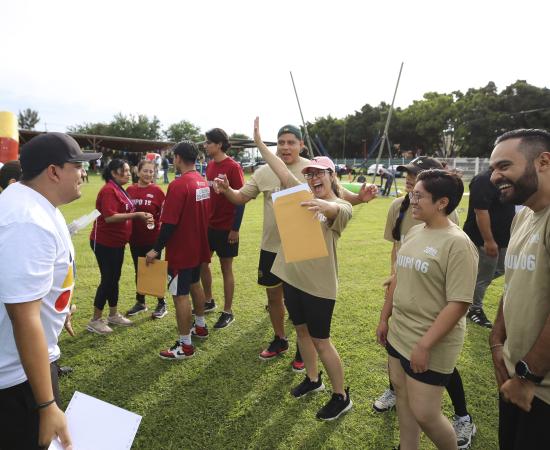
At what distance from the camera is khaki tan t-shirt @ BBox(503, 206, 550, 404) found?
163cm

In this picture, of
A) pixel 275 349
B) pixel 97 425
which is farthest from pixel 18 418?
pixel 275 349

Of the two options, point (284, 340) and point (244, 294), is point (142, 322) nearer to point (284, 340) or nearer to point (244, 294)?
point (244, 294)

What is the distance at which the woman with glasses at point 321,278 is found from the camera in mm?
2764

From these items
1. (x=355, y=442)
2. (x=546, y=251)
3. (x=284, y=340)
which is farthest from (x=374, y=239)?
(x=546, y=251)

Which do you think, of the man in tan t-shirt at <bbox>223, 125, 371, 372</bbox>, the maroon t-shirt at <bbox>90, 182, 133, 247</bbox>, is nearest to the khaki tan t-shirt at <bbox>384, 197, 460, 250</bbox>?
the man in tan t-shirt at <bbox>223, 125, 371, 372</bbox>

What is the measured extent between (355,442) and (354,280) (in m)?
3.76

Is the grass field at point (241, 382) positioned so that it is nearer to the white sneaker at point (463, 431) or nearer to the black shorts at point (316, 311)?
the white sneaker at point (463, 431)

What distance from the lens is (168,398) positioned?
10.7ft

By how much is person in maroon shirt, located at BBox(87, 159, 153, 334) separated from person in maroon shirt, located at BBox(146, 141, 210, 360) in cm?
73

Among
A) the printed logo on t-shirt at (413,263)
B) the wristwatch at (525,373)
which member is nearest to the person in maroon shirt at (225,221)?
the printed logo on t-shirt at (413,263)

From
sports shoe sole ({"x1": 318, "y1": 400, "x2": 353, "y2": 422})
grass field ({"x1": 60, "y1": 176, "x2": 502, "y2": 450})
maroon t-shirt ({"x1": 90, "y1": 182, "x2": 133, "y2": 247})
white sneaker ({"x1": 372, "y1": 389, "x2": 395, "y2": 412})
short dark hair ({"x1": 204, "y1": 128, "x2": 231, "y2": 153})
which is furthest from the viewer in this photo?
short dark hair ({"x1": 204, "y1": 128, "x2": 231, "y2": 153})

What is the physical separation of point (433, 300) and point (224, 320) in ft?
10.3

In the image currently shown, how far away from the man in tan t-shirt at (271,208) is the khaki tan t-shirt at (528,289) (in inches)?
85.9

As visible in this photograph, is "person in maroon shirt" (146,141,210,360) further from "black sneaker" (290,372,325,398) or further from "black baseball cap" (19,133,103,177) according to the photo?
"black baseball cap" (19,133,103,177)
